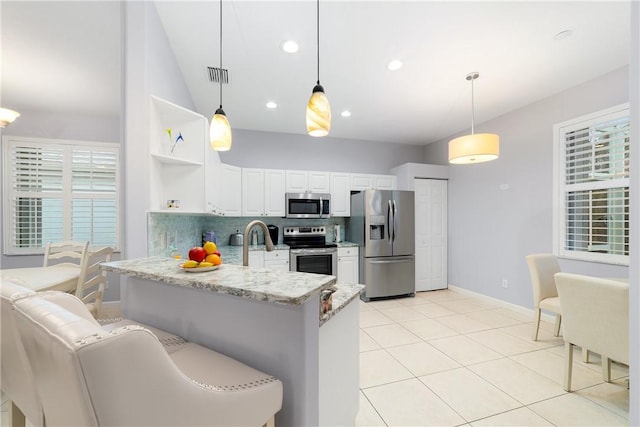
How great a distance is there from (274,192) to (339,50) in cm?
251

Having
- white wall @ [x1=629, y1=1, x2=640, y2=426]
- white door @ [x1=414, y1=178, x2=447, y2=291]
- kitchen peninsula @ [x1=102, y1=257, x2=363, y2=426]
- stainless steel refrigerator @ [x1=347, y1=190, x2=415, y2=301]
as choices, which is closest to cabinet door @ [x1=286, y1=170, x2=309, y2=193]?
stainless steel refrigerator @ [x1=347, y1=190, x2=415, y2=301]

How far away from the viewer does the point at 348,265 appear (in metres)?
4.62

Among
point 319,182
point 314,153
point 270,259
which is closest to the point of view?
point 270,259

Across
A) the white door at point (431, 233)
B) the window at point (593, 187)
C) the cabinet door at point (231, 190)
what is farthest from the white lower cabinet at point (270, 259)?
the window at point (593, 187)

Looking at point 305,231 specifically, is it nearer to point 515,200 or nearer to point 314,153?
point 314,153

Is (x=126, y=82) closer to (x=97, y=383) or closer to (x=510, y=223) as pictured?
(x=97, y=383)

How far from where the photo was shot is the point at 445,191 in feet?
16.8

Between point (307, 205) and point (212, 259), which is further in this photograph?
point (307, 205)

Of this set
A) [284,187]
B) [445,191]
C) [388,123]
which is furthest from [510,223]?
[284,187]

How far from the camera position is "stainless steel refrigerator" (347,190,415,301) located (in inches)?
177

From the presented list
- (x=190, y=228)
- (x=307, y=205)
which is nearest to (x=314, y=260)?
(x=307, y=205)

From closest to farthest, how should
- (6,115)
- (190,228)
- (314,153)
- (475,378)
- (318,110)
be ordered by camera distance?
(318,110) < (475,378) < (6,115) < (190,228) < (314,153)

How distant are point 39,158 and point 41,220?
788 mm

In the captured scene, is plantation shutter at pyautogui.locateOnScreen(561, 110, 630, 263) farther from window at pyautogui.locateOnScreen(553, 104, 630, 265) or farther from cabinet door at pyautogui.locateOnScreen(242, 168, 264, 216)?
cabinet door at pyautogui.locateOnScreen(242, 168, 264, 216)
